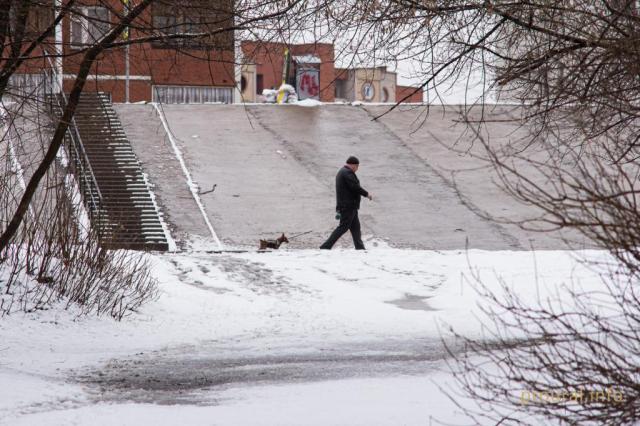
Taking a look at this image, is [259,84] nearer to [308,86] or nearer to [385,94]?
[385,94]

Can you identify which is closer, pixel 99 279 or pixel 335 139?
pixel 99 279

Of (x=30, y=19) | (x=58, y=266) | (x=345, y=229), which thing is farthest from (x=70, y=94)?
(x=345, y=229)

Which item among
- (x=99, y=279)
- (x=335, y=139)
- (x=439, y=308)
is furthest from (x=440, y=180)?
(x=99, y=279)

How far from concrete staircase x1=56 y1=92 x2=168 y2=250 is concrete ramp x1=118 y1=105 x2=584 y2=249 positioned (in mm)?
493

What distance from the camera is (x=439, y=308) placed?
46.5 feet

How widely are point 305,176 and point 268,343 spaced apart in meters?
16.7

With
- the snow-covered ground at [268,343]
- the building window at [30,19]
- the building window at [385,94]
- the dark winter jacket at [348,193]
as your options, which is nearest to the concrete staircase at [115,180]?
the dark winter jacket at [348,193]

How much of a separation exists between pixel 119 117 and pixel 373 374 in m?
24.3

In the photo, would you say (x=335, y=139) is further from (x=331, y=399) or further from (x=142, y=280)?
(x=331, y=399)

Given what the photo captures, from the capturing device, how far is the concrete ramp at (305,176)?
77.6 ft

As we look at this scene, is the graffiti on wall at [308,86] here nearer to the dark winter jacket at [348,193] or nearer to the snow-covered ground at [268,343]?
the dark winter jacket at [348,193]

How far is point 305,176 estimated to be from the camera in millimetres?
28344

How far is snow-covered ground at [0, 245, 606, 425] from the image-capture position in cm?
834

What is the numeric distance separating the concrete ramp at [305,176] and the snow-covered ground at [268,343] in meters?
5.31
